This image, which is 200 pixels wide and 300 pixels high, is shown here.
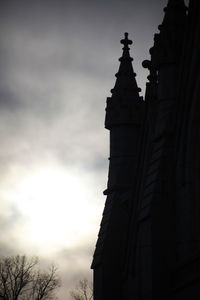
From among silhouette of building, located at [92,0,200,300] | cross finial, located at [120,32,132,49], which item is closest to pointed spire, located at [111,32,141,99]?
cross finial, located at [120,32,132,49]

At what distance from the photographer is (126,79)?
20.2 metres

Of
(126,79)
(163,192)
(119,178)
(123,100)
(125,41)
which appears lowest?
(163,192)

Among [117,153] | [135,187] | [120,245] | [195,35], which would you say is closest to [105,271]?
[120,245]

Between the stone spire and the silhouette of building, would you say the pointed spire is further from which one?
the silhouette of building

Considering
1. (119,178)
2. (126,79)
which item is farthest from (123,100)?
(119,178)

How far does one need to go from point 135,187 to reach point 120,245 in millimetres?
1927

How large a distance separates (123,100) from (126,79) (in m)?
0.95

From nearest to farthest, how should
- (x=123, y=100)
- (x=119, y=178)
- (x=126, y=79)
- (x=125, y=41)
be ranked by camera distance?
(x=119, y=178) → (x=123, y=100) → (x=126, y=79) → (x=125, y=41)

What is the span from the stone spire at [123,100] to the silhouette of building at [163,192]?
97 cm

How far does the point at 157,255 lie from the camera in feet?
43.5

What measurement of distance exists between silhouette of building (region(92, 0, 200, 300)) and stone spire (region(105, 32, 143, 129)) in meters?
0.97

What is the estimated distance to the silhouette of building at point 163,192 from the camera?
1323cm

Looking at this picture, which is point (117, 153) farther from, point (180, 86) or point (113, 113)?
point (180, 86)

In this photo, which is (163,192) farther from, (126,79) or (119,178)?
(126,79)
